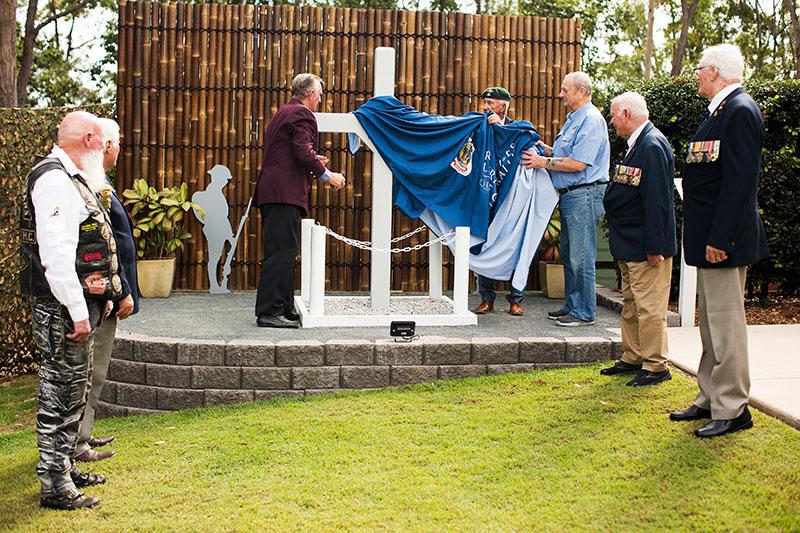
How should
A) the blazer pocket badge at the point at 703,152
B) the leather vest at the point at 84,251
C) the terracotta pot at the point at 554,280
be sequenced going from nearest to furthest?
1. the leather vest at the point at 84,251
2. the blazer pocket badge at the point at 703,152
3. the terracotta pot at the point at 554,280

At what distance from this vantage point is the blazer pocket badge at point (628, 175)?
5.00 m

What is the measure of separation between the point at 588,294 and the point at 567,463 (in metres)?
2.80

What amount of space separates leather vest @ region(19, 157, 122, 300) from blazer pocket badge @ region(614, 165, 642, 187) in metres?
3.23

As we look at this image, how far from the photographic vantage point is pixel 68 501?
3.62 m

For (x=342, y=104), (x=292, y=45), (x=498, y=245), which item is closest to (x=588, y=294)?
(x=498, y=245)

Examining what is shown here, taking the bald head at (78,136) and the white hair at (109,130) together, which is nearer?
the bald head at (78,136)

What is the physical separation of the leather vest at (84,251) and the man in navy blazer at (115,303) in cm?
33

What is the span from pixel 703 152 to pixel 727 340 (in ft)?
3.36

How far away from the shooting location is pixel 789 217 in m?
7.78


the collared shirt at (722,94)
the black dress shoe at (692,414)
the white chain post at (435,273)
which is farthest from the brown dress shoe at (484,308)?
the collared shirt at (722,94)

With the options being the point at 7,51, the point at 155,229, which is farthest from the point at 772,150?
the point at 7,51

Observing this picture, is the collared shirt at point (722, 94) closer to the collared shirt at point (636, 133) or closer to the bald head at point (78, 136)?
the collared shirt at point (636, 133)

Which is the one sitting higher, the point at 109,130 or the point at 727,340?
the point at 109,130

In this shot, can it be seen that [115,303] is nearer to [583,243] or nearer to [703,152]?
[703,152]
